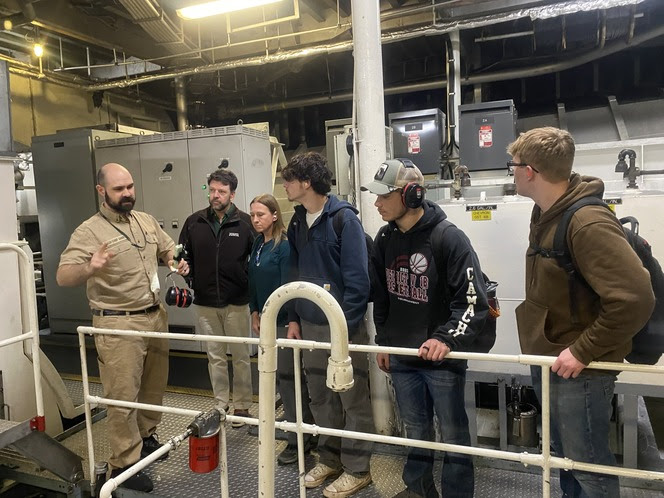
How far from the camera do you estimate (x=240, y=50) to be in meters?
6.18

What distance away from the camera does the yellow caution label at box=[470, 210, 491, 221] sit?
3055mm

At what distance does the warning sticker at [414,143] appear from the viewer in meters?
4.57

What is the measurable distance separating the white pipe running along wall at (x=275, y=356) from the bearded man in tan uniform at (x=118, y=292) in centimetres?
150

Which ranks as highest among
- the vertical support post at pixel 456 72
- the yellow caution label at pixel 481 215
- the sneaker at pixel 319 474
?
the vertical support post at pixel 456 72

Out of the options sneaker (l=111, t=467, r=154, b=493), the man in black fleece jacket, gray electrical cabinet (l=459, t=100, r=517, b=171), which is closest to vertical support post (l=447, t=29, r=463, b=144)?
gray electrical cabinet (l=459, t=100, r=517, b=171)

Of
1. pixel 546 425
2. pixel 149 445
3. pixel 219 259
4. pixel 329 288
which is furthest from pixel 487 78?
pixel 149 445

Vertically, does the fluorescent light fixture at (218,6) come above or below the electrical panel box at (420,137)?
above


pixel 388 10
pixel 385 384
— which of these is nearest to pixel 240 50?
pixel 388 10

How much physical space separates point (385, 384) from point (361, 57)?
206 cm

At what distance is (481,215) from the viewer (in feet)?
10.1

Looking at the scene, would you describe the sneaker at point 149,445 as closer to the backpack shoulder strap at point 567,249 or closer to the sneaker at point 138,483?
the sneaker at point 138,483

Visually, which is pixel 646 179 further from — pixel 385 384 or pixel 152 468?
pixel 152 468

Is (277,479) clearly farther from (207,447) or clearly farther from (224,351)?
(207,447)

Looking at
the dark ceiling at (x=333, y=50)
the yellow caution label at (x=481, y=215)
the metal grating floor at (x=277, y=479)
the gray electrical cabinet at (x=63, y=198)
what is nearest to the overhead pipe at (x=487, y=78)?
the dark ceiling at (x=333, y=50)
